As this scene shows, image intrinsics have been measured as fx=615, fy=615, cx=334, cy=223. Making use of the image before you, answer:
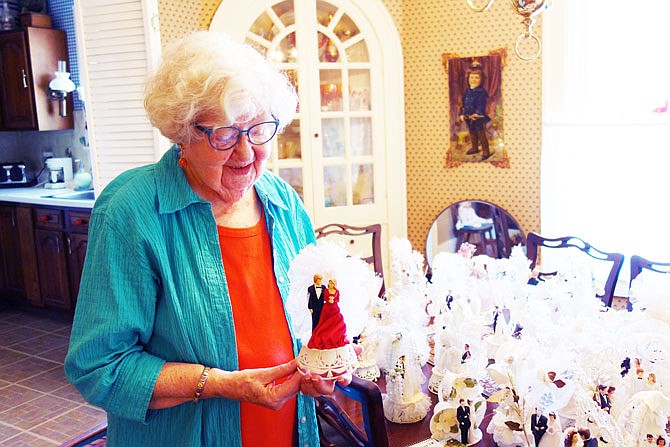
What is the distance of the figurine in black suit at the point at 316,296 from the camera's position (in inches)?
46.6

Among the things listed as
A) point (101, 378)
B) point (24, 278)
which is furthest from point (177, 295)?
point (24, 278)

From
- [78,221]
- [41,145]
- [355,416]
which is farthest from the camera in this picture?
[41,145]

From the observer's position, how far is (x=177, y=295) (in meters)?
1.19

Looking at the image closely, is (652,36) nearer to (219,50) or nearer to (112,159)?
(219,50)

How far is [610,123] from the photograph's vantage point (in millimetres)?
3223

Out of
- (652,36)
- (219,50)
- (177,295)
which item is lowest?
(177,295)

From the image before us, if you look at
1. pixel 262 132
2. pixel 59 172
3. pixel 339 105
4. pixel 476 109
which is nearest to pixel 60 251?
pixel 59 172

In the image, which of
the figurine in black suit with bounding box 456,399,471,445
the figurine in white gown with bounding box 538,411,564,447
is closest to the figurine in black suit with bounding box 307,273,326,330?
the figurine in black suit with bounding box 456,399,471,445

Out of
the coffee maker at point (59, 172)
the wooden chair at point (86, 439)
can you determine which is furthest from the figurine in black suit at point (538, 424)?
the coffee maker at point (59, 172)

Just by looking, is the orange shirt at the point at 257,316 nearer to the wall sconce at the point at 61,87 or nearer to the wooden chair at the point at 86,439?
the wooden chair at the point at 86,439

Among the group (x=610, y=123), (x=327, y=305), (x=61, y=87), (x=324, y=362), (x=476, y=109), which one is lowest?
(x=324, y=362)

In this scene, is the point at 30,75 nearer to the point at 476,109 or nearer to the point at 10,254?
the point at 10,254

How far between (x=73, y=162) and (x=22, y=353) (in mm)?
1839

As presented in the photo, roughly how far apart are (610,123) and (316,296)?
2603mm
